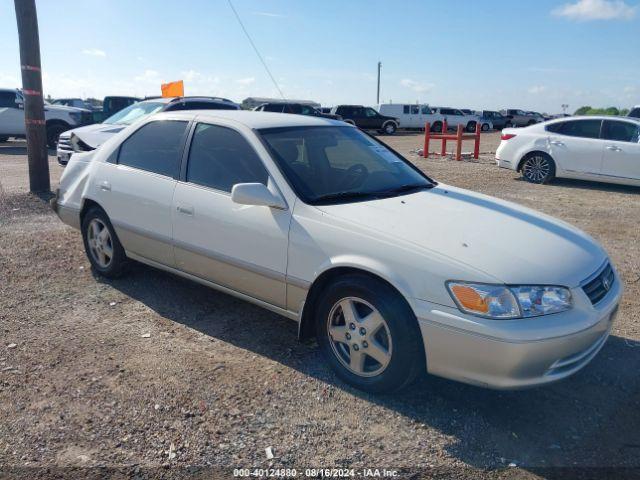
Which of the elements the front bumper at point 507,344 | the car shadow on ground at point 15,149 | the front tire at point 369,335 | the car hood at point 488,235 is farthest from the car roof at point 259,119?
the car shadow on ground at point 15,149

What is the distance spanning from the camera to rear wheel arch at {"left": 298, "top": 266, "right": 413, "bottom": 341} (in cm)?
318

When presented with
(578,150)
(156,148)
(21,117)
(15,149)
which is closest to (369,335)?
(156,148)

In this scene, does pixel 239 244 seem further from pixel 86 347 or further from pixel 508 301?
pixel 508 301

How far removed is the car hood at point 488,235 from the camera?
297 cm

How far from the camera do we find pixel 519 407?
3.23 metres

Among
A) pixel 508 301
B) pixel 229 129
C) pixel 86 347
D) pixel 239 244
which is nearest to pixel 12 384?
pixel 86 347

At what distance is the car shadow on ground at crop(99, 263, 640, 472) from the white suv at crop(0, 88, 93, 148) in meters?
16.5

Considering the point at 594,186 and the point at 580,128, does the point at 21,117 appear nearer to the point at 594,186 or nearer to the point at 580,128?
the point at 580,128

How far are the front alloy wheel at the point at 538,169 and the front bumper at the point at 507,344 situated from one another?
9341 mm

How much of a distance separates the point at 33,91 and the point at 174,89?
569 centimetres

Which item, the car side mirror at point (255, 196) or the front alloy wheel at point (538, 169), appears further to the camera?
the front alloy wheel at point (538, 169)

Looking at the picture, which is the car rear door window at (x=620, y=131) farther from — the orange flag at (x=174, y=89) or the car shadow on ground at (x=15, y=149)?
the car shadow on ground at (x=15, y=149)

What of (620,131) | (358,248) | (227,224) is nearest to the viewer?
(358,248)

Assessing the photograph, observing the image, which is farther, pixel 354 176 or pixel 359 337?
pixel 354 176
